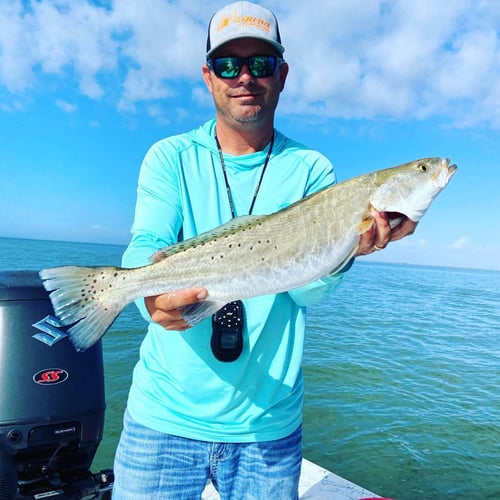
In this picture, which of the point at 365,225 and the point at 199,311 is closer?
the point at 199,311

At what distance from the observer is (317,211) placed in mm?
2867

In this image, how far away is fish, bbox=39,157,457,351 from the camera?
2.75 m

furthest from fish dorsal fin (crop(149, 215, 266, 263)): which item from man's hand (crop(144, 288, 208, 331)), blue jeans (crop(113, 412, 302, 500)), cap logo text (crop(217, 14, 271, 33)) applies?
cap logo text (crop(217, 14, 271, 33))

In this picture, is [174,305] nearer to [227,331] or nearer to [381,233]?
[227,331]

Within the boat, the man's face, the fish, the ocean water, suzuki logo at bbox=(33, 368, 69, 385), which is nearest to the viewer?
the fish

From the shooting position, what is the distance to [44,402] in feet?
11.9

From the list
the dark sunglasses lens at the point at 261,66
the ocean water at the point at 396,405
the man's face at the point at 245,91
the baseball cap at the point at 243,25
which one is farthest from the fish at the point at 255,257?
the ocean water at the point at 396,405

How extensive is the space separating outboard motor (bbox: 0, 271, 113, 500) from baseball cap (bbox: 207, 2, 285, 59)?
2.63 metres

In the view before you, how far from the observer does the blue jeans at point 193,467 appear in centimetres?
283

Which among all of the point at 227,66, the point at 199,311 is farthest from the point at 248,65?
the point at 199,311

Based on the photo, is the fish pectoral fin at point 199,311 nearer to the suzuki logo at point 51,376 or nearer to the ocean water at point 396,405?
the suzuki logo at point 51,376

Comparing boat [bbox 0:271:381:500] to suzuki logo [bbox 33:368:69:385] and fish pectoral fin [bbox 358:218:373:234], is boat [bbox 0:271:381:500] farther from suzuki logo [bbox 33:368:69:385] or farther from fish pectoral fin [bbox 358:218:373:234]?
fish pectoral fin [bbox 358:218:373:234]

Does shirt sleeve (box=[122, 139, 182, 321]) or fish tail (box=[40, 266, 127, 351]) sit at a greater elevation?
shirt sleeve (box=[122, 139, 182, 321])

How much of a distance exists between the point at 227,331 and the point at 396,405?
29.8 feet
